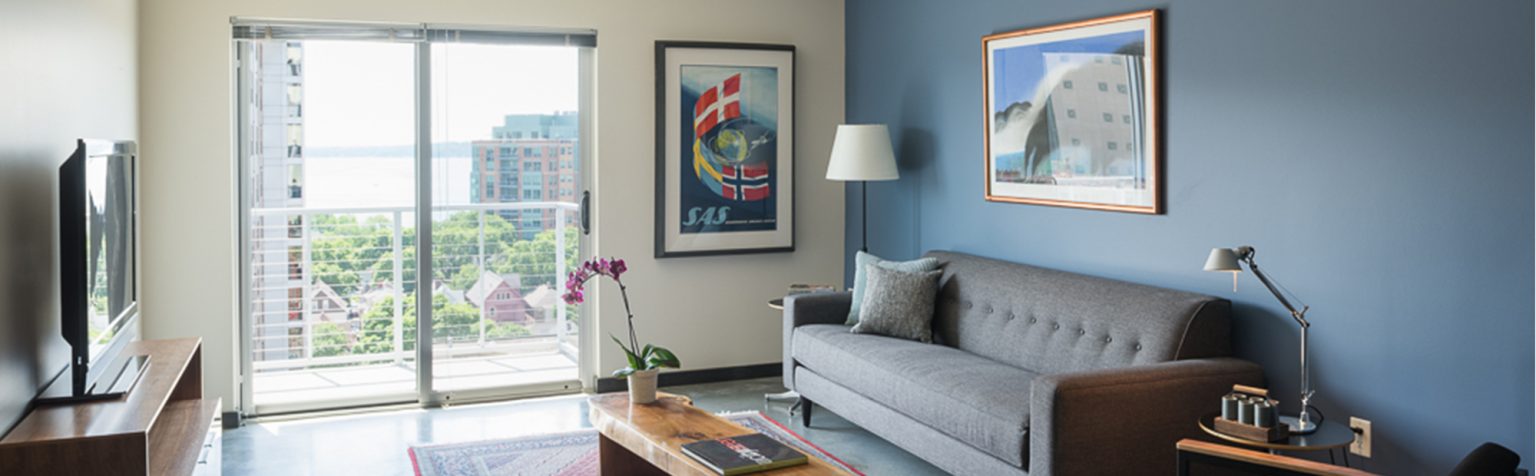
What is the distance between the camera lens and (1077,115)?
4516 millimetres

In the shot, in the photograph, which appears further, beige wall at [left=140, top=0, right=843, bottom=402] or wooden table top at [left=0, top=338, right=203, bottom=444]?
beige wall at [left=140, top=0, right=843, bottom=402]

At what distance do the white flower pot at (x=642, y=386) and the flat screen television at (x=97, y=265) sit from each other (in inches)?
55.6

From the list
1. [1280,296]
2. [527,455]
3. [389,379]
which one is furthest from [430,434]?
[1280,296]

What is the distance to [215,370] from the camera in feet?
16.8

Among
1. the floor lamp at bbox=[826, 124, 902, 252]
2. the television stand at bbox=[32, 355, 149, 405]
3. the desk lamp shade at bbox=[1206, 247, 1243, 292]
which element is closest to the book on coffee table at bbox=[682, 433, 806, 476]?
the desk lamp shade at bbox=[1206, 247, 1243, 292]

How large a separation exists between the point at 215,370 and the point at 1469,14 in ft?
15.5

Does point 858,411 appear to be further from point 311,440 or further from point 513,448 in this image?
point 311,440

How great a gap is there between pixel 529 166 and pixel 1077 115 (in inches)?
100

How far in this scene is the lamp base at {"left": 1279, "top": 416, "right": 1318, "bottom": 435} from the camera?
3209 mm

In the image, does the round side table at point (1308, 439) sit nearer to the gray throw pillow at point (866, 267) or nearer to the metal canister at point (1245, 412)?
the metal canister at point (1245, 412)

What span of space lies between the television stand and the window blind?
2.00 metres

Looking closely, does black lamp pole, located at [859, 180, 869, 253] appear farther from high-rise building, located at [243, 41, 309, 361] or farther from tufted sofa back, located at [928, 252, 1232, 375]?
high-rise building, located at [243, 41, 309, 361]

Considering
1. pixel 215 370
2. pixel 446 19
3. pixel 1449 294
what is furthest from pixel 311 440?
pixel 1449 294

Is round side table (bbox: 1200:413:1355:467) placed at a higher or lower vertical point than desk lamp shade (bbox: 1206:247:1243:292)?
lower
